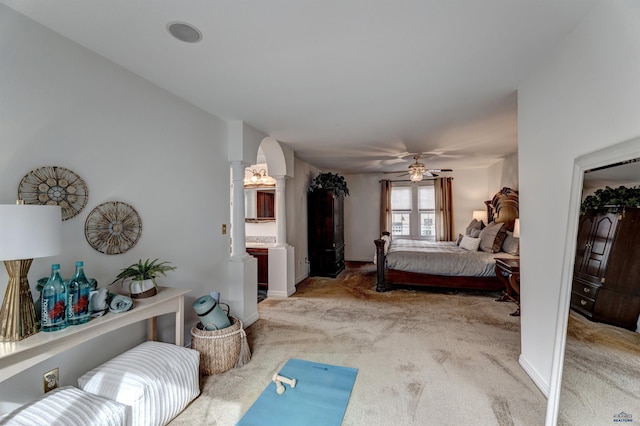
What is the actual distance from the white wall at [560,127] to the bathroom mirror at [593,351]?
0.12 m

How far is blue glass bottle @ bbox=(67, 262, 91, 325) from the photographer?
1527 mm

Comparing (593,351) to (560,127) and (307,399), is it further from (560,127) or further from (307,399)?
(307,399)

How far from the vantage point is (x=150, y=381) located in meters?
1.69

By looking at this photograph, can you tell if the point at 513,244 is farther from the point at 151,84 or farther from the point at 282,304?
the point at 151,84

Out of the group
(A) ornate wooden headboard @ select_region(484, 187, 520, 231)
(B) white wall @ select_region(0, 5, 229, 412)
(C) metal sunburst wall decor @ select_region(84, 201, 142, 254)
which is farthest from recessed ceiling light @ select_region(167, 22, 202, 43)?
(A) ornate wooden headboard @ select_region(484, 187, 520, 231)

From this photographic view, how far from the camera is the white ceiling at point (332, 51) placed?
1.50 m

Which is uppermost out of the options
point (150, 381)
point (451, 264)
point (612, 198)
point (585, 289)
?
point (612, 198)

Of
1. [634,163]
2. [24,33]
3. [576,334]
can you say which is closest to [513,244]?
[576,334]

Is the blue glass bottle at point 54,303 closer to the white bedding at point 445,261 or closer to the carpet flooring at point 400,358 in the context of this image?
the carpet flooring at point 400,358

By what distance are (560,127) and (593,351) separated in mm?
1348

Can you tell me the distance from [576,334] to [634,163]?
36.4 inches

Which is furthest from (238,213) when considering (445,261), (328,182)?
(445,261)

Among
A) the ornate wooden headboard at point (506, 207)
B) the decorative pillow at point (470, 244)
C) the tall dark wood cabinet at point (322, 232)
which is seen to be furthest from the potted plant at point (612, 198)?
the tall dark wood cabinet at point (322, 232)

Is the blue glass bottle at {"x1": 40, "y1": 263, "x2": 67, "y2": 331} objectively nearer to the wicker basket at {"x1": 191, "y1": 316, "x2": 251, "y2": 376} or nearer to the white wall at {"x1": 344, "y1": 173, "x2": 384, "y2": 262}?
the wicker basket at {"x1": 191, "y1": 316, "x2": 251, "y2": 376}
